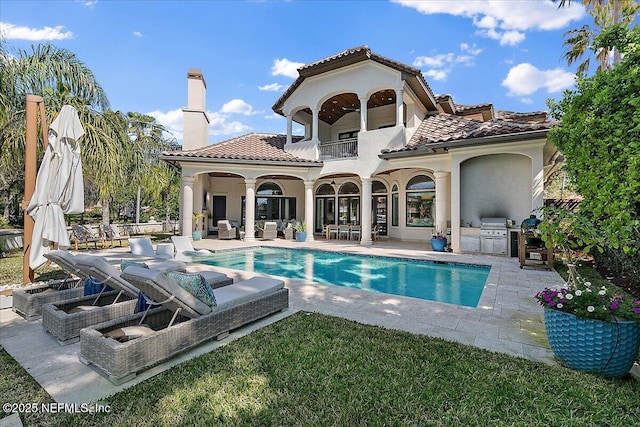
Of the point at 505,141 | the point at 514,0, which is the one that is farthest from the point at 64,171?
the point at 514,0

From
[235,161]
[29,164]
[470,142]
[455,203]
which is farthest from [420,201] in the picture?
[29,164]

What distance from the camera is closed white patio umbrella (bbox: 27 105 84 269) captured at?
5766 mm

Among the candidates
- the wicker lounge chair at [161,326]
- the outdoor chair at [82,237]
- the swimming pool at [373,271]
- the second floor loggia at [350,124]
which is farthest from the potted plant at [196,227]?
the wicker lounge chair at [161,326]

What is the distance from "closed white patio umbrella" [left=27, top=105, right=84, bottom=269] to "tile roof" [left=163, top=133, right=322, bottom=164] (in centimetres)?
968

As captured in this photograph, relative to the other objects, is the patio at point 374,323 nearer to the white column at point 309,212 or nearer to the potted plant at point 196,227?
the white column at point 309,212

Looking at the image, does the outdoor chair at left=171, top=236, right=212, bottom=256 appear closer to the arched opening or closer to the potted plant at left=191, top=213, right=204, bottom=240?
the potted plant at left=191, top=213, right=204, bottom=240

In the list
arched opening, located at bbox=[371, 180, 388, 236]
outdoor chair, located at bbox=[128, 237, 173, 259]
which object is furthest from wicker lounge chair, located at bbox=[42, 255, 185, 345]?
arched opening, located at bbox=[371, 180, 388, 236]

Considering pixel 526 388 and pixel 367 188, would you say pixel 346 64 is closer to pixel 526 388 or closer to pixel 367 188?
pixel 367 188

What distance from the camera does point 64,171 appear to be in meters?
5.92

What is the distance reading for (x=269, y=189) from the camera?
21.6m

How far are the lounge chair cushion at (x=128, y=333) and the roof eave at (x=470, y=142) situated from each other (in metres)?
12.0

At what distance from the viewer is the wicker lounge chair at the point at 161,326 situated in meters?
3.03

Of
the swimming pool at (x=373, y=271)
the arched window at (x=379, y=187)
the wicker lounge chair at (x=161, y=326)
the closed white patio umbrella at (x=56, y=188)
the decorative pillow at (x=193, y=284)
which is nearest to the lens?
the wicker lounge chair at (x=161, y=326)

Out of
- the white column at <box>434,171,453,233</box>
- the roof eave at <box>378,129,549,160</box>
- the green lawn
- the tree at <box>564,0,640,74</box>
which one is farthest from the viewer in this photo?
the tree at <box>564,0,640,74</box>
